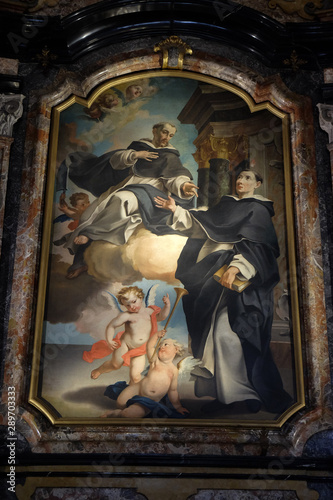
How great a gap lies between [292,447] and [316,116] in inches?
142

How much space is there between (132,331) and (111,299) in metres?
0.39

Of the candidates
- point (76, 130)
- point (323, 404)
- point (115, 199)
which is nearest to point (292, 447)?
point (323, 404)

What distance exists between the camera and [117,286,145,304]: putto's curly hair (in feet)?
20.3

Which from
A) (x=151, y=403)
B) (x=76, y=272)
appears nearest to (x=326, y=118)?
(x=76, y=272)

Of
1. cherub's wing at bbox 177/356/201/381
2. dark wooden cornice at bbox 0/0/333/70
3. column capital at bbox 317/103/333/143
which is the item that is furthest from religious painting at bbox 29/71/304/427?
dark wooden cornice at bbox 0/0/333/70

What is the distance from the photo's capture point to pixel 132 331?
609 cm

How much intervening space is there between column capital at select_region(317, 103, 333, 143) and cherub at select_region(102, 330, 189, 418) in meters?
2.88

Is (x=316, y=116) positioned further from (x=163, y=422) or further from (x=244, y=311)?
(x=163, y=422)

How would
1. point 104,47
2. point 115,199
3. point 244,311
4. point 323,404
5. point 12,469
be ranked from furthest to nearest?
point 104,47
point 115,199
point 244,311
point 323,404
point 12,469

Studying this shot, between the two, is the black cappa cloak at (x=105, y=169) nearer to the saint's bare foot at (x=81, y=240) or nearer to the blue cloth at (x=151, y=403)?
the saint's bare foot at (x=81, y=240)

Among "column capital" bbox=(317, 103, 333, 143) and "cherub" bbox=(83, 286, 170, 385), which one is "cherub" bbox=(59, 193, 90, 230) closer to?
"cherub" bbox=(83, 286, 170, 385)

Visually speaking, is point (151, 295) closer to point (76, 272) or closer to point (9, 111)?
point (76, 272)

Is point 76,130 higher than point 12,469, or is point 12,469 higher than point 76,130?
point 76,130

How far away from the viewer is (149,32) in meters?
7.19
